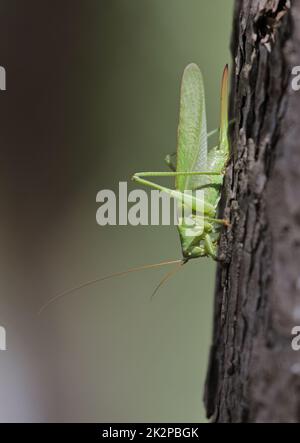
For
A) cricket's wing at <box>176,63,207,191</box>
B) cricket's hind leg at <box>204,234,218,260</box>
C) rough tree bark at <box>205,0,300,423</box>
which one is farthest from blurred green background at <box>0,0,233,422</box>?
rough tree bark at <box>205,0,300,423</box>

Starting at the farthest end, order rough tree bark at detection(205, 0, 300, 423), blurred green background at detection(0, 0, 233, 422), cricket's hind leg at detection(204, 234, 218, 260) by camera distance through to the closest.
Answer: blurred green background at detection(0, 0, 233, 422) < cricket's hind leg at detection(204, 234, 218, 260) < rough tree bark at detection(205, 0, 300, 423)

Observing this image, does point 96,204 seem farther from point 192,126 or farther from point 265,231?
point 265,231

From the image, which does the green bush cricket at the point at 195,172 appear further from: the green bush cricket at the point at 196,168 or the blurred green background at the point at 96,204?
the blurred green background at the point at 96,204

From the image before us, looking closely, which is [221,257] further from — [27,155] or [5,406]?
[27,155]

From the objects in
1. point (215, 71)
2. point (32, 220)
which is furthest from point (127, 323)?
point (215, 71)

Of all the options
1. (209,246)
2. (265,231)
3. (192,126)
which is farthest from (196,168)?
(265,231)

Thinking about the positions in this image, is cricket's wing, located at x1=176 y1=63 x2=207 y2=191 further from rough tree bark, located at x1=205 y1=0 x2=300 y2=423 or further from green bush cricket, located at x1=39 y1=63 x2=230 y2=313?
rough tree bark, located at x1=205 y1=0 x2=300 y2=423
